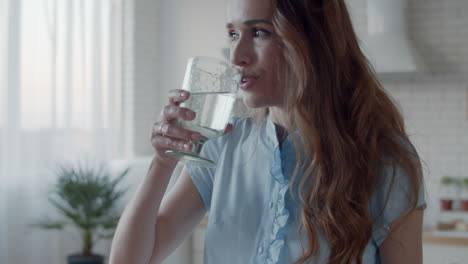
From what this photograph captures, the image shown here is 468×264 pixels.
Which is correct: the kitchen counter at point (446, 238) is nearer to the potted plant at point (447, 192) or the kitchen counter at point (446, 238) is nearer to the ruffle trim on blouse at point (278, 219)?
the potted plant at point (447, 192)

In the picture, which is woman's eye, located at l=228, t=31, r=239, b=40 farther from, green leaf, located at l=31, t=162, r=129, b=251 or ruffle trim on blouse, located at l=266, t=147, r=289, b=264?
green leaf, located at l=31, t=162, r=129, b=251

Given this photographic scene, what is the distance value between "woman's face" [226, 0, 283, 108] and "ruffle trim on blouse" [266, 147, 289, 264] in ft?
0.52

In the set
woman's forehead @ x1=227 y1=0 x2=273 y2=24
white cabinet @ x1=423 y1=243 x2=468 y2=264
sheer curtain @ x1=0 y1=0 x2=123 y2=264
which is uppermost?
woman's forehead @ x1=227 y1=0 x2=273 y2=24

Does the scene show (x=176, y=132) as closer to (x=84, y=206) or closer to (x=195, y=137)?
(x=195, y=137)

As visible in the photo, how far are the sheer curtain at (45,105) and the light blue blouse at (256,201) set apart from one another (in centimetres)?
229

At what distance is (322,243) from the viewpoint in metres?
1.19

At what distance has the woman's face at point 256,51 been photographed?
3.76ft

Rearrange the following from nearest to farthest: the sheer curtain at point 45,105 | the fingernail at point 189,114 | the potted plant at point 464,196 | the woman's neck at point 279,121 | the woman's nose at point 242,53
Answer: the fingernail at point 189,114 < the woman's nose at point 242,53 < the woman's neck at point 279,121 < the sheer curtain at point 45,105 < the potted plant at point 464,196

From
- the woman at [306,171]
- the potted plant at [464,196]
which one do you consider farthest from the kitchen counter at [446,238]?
the woman at [306,171]

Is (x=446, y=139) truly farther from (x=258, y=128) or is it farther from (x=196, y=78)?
(x=196, y=78)

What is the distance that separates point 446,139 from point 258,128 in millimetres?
3113

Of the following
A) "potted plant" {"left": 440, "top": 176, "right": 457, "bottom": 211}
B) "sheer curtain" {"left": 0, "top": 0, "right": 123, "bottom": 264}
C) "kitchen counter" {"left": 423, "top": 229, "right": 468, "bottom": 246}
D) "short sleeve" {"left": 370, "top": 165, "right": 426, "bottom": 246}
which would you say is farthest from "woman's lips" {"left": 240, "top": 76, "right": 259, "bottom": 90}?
"potted plant" {"left": 440, "top": 176, "right": 457, "bottom": 211}

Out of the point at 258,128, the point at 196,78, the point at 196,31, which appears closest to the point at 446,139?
the point at 196,31

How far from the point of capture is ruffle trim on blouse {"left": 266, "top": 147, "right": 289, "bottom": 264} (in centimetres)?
119
